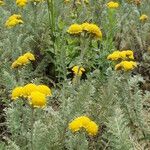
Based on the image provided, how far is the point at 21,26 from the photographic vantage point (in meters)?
4.62

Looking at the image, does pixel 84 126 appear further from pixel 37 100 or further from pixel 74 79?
pixel 74 79

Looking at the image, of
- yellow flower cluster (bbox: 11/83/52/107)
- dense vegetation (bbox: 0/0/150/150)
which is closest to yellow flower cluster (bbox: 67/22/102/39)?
dense vegetation (bbox: 0/0/150/150)

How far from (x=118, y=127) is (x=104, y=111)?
0.49 metres

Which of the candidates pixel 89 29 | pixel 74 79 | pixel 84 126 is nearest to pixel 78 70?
pixel 74 79

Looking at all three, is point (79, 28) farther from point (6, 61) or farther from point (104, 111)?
point (6, 61)

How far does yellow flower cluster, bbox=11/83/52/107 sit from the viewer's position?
2408 millimetres

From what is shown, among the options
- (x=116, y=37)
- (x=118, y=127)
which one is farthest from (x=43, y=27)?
(x=118, y=127)

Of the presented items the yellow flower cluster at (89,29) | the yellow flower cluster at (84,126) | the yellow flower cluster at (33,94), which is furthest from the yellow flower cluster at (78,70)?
the yellow flower cluster at (84,126)

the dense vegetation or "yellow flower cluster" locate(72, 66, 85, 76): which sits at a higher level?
"yellow flower cluster" locate(72, 66, 85, 76)

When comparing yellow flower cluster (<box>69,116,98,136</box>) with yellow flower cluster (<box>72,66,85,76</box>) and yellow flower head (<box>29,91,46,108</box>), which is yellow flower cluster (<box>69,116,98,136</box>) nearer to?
yellow flower head (<box>29,91,46,108</box>)

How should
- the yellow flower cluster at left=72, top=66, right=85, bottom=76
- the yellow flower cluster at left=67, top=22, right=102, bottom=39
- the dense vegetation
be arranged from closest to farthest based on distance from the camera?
the dense vegetation
the yellow flower cluster at left=67, top=22, right=102, bottom=39
the yellow flower cluster at left=72, top=66, right=85, bottom=76

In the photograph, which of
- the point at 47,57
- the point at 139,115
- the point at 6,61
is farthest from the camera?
the point at 47,57

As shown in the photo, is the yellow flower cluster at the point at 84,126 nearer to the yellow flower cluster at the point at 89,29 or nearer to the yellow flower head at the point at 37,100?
the yellow flower head at the point at 37,100

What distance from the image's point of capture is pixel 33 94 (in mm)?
2459
